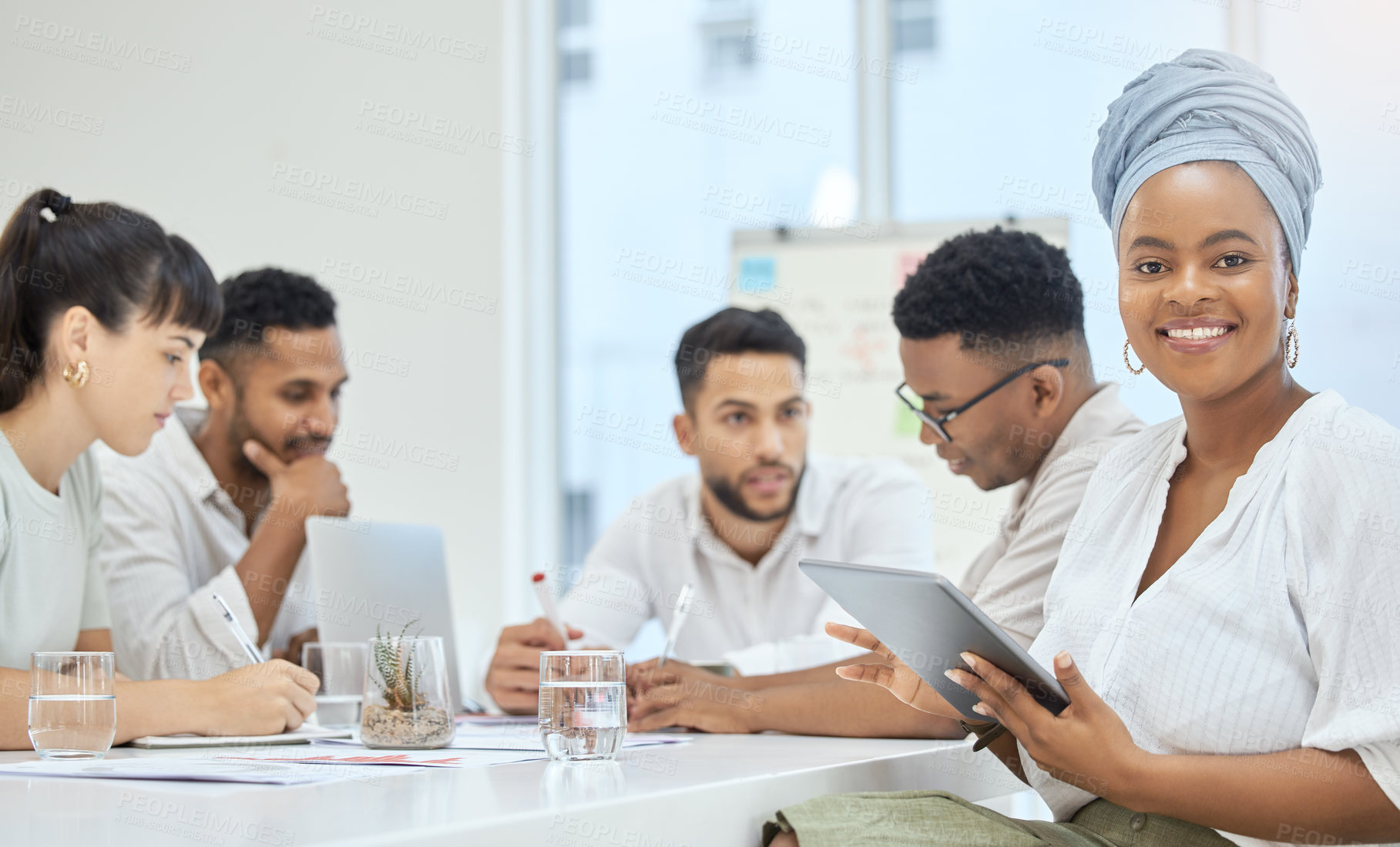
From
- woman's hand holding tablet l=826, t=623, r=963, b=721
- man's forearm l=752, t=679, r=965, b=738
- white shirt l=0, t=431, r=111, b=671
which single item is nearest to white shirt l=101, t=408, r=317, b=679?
white shirt l=0, t=431, r=111, b=671

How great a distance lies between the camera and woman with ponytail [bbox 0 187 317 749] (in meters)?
1.71

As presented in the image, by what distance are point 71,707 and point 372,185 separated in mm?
3440

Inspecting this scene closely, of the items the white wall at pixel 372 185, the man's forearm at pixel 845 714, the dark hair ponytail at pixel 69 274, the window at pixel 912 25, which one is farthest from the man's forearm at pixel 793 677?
the window at pixel 912 25

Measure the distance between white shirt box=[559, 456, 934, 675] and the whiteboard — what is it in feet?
3.65

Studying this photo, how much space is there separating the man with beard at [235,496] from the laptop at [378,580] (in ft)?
0.69

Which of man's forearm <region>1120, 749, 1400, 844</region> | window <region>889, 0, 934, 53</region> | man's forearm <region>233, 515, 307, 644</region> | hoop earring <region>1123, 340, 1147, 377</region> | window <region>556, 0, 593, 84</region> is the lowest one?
man's forearm <region>1120, 749, 1400, 844</region>

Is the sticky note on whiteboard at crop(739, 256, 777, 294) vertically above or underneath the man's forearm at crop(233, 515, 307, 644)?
above

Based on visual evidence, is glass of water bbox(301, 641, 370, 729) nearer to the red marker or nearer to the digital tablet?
the red marker

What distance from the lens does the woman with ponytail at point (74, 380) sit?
1.71 metres

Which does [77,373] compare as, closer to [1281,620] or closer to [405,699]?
[405,699]

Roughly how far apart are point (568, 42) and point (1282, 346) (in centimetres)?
385

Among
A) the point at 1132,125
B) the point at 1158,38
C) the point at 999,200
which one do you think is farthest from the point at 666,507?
the point at 1158,38

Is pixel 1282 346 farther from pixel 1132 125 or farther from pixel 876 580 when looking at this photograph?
pixel 876 580

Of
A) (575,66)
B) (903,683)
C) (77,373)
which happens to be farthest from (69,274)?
(575,66)
